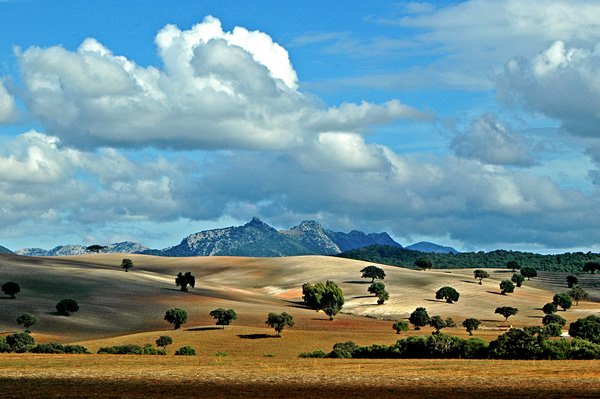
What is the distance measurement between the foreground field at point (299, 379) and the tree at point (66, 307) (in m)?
75.9

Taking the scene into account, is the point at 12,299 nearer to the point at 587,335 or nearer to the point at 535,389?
the point at 587,335

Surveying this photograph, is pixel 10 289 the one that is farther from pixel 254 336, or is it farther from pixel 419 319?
pixel 419 319

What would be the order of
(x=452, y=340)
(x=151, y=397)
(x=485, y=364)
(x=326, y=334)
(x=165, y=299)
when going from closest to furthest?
(x=151, y=397)
(x=485, y=364)
(x=452, y=340)
(x=326, y=334)
(x=165, y=299)

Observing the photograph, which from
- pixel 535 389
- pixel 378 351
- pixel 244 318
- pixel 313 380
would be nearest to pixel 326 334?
pixel 244 318

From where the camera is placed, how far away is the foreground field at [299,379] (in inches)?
2045

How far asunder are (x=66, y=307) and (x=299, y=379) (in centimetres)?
10222

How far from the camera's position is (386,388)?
55.6 metres

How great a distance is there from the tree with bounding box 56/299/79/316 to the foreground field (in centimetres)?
7592

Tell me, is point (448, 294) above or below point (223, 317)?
above

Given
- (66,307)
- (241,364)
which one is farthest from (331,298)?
(241,364)

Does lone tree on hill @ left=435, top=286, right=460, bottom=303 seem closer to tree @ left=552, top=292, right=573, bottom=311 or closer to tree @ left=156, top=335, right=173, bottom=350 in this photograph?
tree @ left=552, top=292, right=573, bottom=311

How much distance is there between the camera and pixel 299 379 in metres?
62.2

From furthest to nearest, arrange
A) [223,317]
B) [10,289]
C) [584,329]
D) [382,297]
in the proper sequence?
1. [382,297]
2. [10,289]
3. [223,317]
4. [584,329]

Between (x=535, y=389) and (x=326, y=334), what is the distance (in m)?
88.0
